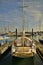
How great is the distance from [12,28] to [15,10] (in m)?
0.77

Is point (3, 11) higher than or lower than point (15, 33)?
higher

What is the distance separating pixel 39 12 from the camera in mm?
8430

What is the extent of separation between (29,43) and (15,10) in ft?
6.74

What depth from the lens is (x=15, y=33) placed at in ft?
28.5

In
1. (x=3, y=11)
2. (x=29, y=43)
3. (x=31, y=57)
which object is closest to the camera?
(x=31, y=57)

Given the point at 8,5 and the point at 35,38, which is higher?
the point at 8,5

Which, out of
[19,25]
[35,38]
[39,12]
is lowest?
[35,38]

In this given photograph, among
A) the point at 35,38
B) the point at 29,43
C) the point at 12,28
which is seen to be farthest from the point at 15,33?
the point at 29,43

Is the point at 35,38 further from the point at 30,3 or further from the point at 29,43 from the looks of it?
the point at 29,43

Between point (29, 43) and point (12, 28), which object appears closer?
point (29, 43)

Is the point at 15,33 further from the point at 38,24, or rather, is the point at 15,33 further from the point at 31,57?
the point at 31,57

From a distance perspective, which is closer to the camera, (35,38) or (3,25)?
(3,25)

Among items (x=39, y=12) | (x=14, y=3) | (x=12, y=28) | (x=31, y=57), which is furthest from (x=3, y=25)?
(x=31, y=57)

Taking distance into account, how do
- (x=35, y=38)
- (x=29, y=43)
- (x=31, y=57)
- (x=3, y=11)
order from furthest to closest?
(x=35, y=38), (x=3, y=11), (x=29, y=43), (x=31, y=57)
